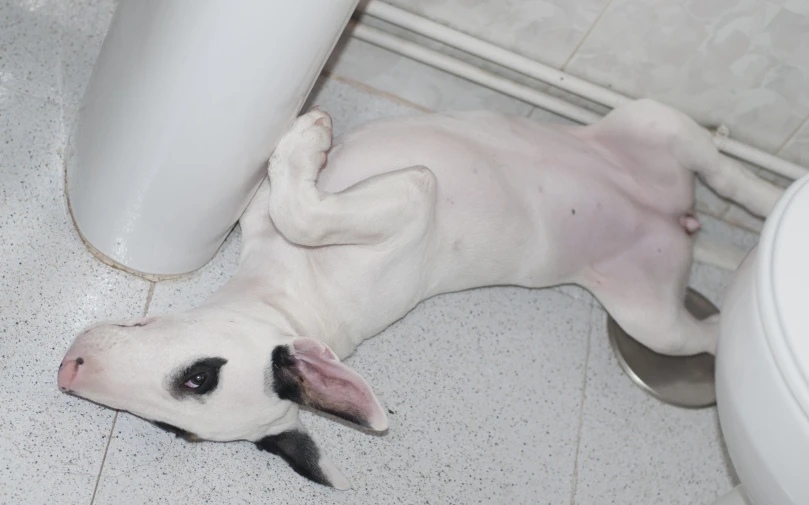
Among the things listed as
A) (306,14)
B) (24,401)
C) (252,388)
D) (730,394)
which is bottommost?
(24,401)

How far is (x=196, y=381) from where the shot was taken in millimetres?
1573

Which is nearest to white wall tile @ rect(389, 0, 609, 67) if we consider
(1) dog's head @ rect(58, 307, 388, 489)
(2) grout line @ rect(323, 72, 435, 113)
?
(2) grout line @ rect(323, 72, 435, 113)

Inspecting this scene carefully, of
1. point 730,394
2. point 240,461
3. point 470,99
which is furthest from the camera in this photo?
point 470,99

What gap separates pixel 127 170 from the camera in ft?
5.81

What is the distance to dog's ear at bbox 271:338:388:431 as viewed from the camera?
1.55m

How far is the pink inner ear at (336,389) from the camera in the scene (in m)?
1.54

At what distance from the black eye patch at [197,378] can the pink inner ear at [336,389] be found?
0.17 m

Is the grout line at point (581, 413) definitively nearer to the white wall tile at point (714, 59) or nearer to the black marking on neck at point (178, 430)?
the white wall tile at point (714, 59)

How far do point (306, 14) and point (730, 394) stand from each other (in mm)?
1028

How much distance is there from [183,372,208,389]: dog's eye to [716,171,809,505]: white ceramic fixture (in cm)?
99

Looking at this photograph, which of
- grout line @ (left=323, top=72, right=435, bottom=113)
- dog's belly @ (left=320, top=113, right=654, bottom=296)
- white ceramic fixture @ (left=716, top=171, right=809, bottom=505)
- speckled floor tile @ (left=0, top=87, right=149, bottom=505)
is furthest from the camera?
grout line @ (left=323, top=72, right=435, bottom=113)

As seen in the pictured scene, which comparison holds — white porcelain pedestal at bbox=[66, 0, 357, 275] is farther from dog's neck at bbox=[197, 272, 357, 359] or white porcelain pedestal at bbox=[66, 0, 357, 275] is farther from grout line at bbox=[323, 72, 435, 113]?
grout line at bbox=[323, 72, 435, 113]

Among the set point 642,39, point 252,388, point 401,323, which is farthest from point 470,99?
point 252,388

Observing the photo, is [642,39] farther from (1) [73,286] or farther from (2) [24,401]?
(2) [24,401]
